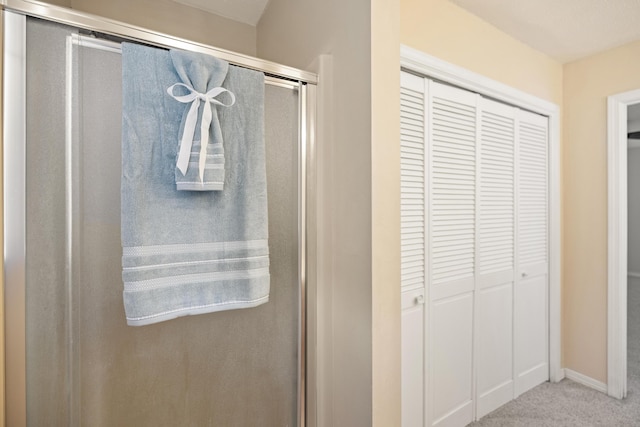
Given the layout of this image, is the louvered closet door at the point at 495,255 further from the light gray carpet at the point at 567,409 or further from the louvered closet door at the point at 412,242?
the louvered closet door at the point at 412,242

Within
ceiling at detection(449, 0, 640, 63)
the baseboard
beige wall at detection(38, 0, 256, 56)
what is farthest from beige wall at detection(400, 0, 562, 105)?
the baseboard

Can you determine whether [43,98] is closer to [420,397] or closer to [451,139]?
[451,139]

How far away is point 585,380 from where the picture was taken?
2.25 m

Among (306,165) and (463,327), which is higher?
(306,165)

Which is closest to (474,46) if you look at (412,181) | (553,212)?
(412,181)

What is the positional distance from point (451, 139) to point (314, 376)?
1.40m

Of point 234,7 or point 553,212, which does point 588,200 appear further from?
point 234,7

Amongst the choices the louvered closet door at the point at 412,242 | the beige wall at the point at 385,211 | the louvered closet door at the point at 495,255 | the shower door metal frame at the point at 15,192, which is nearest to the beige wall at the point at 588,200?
the louvered closet door at the point at 495,255

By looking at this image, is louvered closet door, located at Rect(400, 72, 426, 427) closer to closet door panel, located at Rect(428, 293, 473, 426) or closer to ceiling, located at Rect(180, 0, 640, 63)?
closet door panel, located at Rect(428, 293, 473, 426)

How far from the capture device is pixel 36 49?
2.59 ft

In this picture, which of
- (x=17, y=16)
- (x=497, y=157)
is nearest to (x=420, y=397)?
(x=497, y=157)

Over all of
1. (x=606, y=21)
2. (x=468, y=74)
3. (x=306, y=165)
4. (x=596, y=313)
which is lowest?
(x=596, y=313)

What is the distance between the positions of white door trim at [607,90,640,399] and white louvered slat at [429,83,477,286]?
107cm

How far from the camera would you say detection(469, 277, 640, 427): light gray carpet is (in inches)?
73.2
